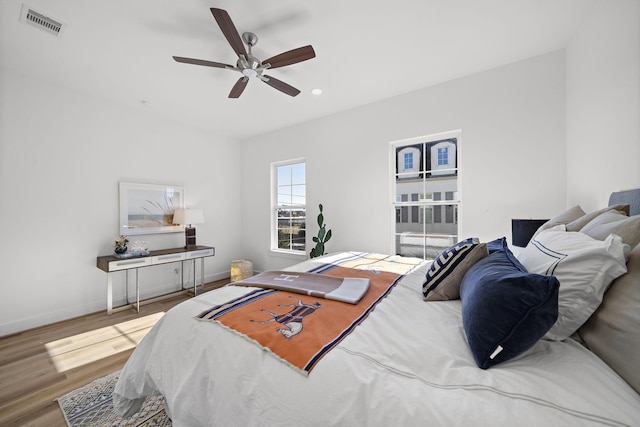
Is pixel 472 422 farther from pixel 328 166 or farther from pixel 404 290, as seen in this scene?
pixel 328 166

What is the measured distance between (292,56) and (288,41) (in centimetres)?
40

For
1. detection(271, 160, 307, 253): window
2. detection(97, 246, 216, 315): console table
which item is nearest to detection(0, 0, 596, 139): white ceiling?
detection(271, 160, 307, 253): window

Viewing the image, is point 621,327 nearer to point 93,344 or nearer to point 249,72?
point 249,72

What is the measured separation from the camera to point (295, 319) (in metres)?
1.22

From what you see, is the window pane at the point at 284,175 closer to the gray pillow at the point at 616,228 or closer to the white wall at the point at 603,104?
the white wall at the point at 603,104

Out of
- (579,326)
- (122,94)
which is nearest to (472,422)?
(579,326)

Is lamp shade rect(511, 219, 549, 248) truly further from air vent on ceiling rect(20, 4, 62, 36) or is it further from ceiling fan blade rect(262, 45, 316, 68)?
air vent on ceiling rect(20, 4, 62, 36)

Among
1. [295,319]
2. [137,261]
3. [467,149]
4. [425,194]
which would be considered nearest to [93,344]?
[137,261]

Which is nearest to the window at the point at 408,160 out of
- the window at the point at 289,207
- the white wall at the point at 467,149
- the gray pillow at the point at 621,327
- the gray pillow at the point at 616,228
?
the white wall at the point at 467,149

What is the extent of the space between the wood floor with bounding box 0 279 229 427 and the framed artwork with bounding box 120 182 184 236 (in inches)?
47.2

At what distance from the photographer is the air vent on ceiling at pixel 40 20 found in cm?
192

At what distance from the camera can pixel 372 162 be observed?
11.7 ft

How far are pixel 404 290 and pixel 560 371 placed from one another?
876mm

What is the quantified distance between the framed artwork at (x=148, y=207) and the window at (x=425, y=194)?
137 inches
